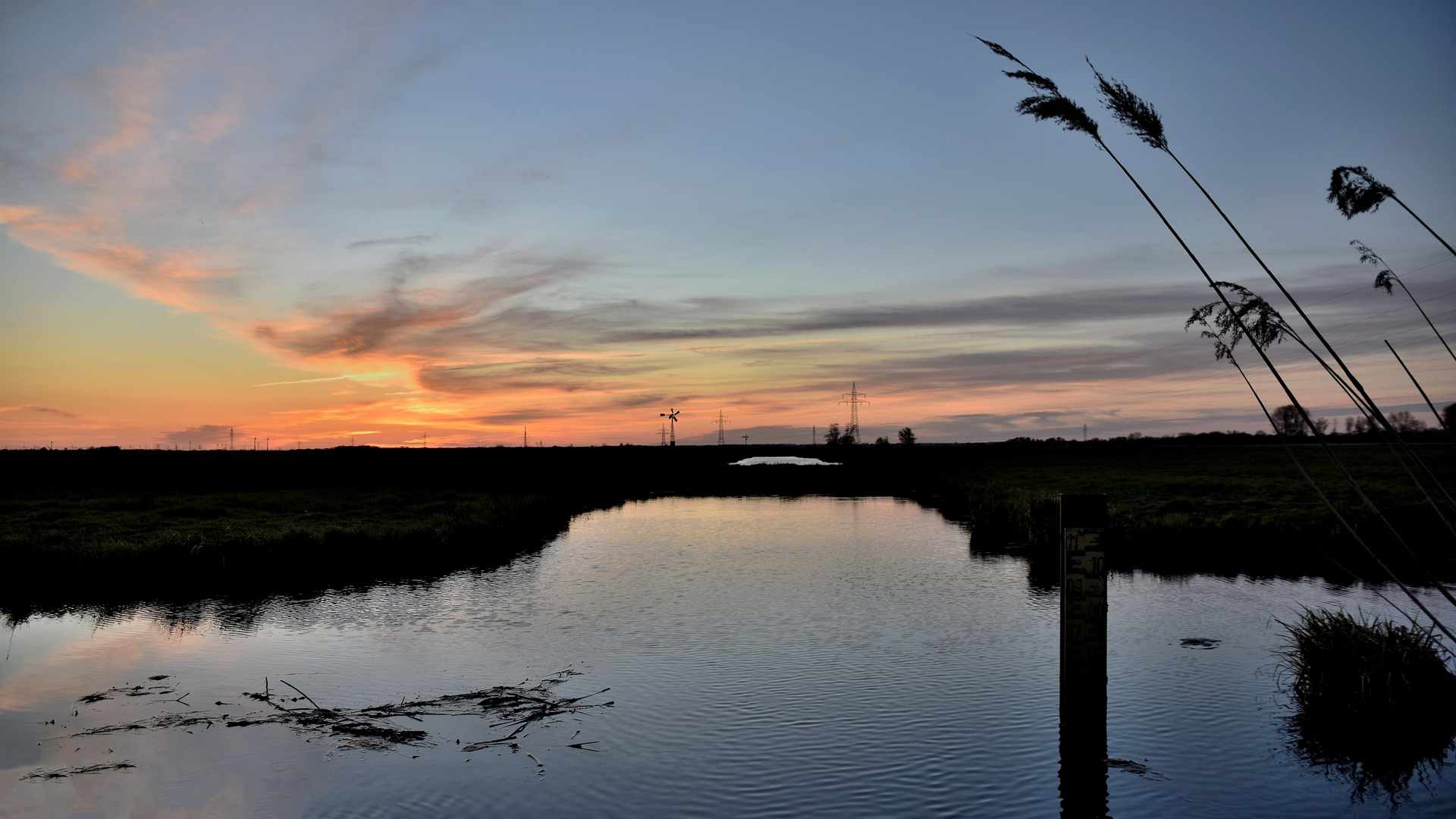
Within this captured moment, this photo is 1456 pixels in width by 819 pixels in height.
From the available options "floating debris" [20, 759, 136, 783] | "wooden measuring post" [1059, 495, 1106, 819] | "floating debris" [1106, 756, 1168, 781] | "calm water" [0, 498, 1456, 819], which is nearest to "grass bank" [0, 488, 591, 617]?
"calm water" [0, 498, 1456, 819]

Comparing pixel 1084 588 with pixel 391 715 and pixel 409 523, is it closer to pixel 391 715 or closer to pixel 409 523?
pixel 391 715

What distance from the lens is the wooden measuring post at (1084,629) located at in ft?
23.4

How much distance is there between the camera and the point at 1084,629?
23.6 ft

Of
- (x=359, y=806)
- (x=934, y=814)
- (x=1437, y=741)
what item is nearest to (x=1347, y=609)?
(x=1437, y=741)

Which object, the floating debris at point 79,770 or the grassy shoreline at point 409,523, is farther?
the grassy shoreline at point 409,523

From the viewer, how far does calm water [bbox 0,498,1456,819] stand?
6.37 m

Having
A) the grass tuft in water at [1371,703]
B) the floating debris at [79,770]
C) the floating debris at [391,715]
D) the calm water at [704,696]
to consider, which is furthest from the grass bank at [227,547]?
the grass tuft in water at [1371,703]

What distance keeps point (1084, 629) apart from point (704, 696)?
12.2 ft

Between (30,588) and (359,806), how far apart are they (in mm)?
13674

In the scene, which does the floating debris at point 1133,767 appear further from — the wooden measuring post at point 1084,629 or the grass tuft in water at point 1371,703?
the grass tuft in water at point 1371,703

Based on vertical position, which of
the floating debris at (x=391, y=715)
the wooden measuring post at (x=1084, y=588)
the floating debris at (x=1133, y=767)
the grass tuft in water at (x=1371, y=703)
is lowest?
the floating debris at (x=1133, y=767)

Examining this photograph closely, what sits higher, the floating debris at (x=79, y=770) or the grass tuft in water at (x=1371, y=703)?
the grass tuft in water at (x=1371, y=703)

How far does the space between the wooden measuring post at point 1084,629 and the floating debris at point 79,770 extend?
7.38 meters

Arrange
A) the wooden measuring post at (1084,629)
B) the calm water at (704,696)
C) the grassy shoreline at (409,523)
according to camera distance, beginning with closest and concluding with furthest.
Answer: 1. the calm water at (704,696)
2. the wooden measuring post at (1084,629)
3. the grassy shoreline at (409,523)
